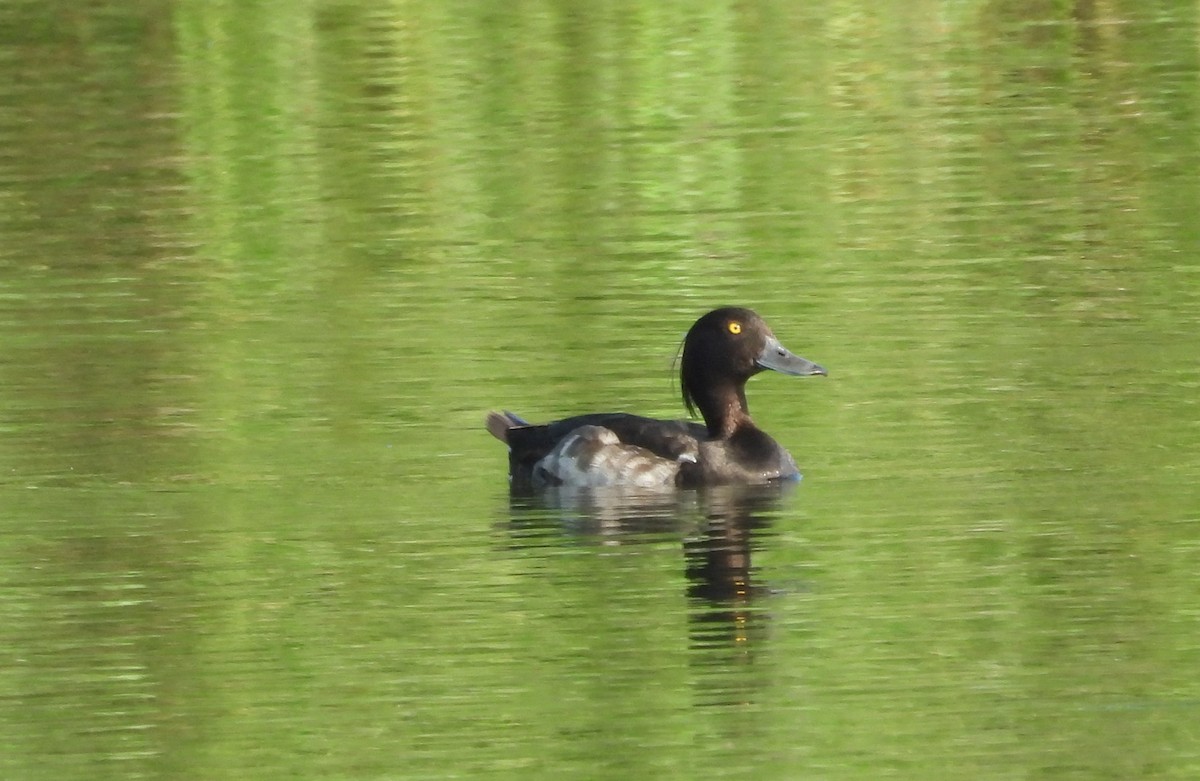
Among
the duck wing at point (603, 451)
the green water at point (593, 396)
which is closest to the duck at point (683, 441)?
the duck wing at point (603, 451)

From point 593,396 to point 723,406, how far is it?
1223mm

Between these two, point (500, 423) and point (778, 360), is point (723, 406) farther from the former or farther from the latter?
point (500, 423)

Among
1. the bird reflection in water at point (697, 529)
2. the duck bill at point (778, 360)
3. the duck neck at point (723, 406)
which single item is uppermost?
the duck bill at point (778, 360)

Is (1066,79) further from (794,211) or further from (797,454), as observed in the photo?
(797,454)

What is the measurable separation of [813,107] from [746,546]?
12.7m

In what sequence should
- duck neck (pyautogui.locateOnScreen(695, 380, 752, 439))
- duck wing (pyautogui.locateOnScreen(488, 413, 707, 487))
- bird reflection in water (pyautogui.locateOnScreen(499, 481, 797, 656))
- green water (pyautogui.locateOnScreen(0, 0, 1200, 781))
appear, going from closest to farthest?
green water (pyautogui.locateOnScreen(0, 0, 1200, 781)) < bird reflection in water (pyautogui.locateOnScreen(499, 481, 797, 656)) < duck wing (pyautogui.locateOnScreen(488, 413, 707, 487)) < duck neck (pyautogui.locateOnScreen(695, 380, 752, 439))

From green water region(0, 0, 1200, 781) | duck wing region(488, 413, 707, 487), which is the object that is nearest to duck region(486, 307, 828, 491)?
duck wing region(488, 413, 707, 487)

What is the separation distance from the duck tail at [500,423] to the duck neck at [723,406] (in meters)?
0.88

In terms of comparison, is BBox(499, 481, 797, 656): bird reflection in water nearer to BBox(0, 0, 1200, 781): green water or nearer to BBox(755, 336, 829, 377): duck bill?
BBox(0, 0, 1200, 781): green water

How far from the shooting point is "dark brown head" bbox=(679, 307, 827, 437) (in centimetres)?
1361

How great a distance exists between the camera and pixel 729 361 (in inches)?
537

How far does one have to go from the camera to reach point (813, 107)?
24.1 meters

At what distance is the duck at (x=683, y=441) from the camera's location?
1308 cm

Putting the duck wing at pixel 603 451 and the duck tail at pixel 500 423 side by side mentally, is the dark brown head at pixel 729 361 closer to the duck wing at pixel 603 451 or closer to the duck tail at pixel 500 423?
the duck wing at pixel 603 451
